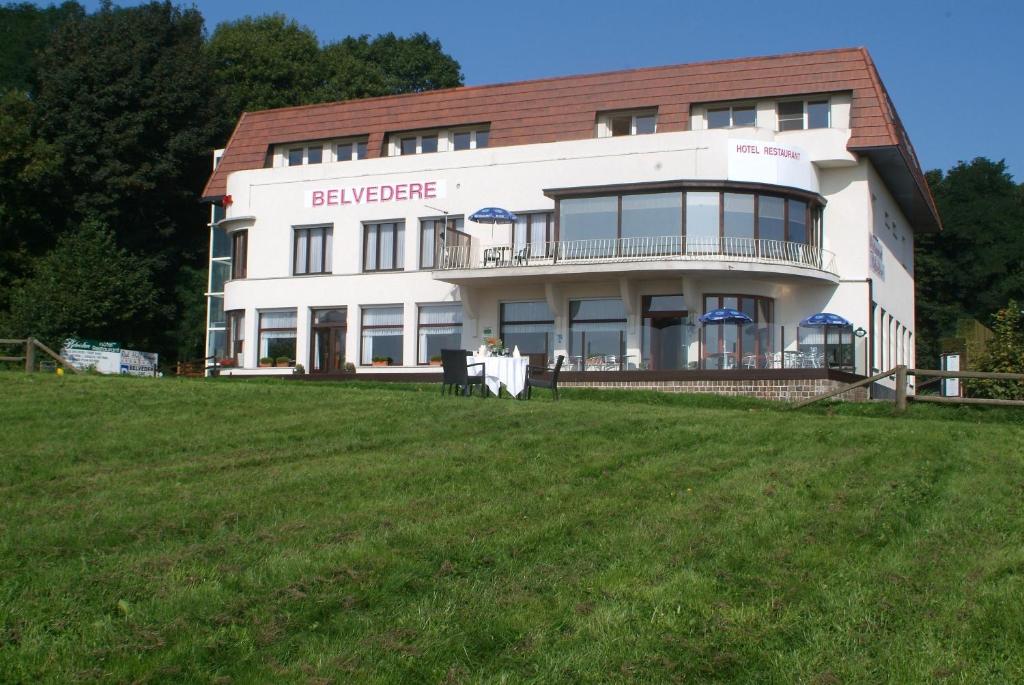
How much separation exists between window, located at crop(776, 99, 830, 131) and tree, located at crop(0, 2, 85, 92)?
3329 centimetres

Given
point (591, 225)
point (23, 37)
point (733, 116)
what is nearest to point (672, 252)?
point (591, 225)

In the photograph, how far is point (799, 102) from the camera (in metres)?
36.1

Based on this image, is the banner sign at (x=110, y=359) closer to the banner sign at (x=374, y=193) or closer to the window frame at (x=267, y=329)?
the window frame at (x=267, y=329)

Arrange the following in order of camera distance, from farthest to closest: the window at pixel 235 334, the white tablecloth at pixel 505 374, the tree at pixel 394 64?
1. the tree at pixel 394 64
2. the window at pixel 235 334
3. the white tablecloth at pixel 505 374

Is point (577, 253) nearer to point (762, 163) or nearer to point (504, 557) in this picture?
point (762, 163)

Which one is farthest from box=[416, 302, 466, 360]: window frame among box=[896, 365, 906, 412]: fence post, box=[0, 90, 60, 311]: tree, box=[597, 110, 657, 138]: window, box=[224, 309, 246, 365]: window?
box=[0, 90, 60, 311]: tree

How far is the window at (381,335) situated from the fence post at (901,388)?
19.1 meters

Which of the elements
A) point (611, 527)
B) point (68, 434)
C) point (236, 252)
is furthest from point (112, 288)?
point (611, 527)

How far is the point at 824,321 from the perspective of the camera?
33.6 meters

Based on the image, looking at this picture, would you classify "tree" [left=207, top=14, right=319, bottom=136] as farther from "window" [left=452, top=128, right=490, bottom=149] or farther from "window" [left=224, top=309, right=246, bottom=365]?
"window" [left=452, top=128, right=490, bottom=149]

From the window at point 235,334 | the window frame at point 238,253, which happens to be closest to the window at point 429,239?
the window frame at point 238,253

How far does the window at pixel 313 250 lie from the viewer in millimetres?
40875

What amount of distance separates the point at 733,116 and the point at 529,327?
861 cm

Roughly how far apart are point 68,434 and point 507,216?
2217 cm
